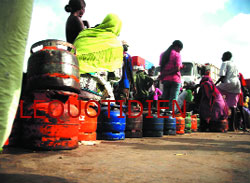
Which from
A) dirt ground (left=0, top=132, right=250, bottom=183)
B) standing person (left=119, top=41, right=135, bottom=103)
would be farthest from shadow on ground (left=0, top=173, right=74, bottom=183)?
standing person (left=119, top=41, right=135, bottom=103)

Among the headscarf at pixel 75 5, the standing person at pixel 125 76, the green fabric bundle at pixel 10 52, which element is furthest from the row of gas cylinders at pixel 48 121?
the standing person at pixel 125 76

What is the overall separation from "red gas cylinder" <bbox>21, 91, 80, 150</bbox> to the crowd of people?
3.61ft

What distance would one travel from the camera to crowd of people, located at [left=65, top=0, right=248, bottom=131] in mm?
4109

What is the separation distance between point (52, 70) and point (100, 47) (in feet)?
5.06

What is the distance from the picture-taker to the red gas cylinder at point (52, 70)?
2.75 meters

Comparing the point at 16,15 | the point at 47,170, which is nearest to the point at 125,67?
the point at 47,170

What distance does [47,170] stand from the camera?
5.84 feet

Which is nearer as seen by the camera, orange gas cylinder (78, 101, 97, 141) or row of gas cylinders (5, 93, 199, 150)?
row of gas cylinders (5, 93, 199, 150)

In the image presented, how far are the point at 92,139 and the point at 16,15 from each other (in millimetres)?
2654

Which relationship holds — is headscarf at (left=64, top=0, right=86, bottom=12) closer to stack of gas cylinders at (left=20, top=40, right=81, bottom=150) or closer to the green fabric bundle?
stack of gas cylinders at (left=20, top=40, right=81, bottom=150)

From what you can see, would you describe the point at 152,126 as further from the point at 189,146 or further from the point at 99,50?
the point at 99,50

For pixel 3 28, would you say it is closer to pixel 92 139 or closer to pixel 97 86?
pixel 92 139

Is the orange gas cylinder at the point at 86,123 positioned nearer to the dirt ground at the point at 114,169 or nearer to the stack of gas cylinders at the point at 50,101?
the stack of gas cylinders at the point at 50,101

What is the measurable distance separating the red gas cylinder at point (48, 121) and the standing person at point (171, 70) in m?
3.98
